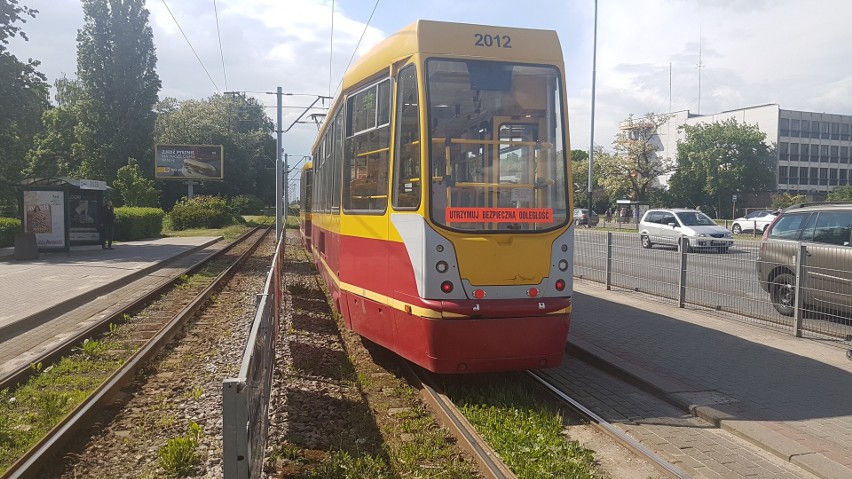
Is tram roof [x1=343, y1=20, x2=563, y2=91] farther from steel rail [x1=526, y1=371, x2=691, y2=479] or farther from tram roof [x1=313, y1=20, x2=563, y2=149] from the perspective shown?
steel rail [x1=526, y1=371, x2=691, y2=479]

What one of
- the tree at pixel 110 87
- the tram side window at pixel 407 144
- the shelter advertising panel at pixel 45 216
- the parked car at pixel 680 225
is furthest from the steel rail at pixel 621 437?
the tree at pixel 110 87

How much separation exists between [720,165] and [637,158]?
14006mm

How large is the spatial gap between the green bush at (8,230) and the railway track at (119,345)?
11.4 m

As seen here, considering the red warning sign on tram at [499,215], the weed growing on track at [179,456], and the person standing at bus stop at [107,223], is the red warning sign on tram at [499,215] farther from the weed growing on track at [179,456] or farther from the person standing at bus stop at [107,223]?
the person standing at bus stop at [107,223]

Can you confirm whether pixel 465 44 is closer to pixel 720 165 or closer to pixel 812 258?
pixel 812 258

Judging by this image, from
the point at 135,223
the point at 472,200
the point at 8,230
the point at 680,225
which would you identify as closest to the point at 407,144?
the point at 472,200

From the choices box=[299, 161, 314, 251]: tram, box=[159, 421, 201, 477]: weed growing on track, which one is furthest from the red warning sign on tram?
box=[299, 161, 314, 251]: tram

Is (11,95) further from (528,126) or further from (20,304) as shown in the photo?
(528,126)

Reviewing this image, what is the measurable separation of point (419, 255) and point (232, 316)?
595 cm

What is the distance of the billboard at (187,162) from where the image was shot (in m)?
52.5

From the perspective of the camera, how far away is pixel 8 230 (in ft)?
76.9

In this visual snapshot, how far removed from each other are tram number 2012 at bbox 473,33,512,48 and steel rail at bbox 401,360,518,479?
3.33m

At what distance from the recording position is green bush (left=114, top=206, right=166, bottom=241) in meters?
30.0

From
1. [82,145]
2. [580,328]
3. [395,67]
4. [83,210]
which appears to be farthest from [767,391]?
[82,145]
